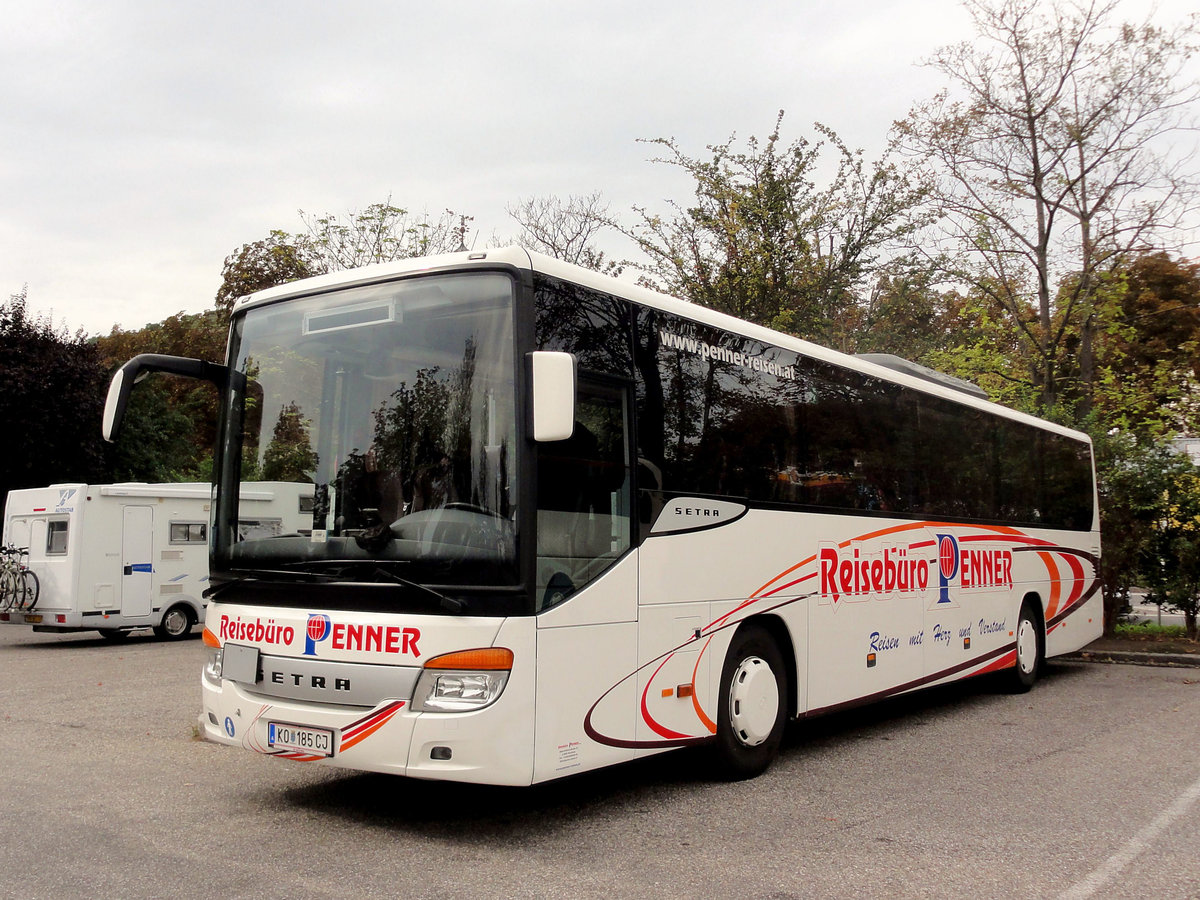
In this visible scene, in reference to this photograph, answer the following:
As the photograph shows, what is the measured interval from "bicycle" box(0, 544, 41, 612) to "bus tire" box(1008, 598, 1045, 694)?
15.7 m

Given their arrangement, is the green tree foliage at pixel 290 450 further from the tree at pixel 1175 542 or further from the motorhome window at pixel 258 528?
the tree at pixel 1175 542

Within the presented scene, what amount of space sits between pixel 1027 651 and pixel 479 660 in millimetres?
8958

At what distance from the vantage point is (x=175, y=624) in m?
19.9

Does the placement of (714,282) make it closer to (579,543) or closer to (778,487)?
(778,487)

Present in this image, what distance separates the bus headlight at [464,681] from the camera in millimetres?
5441

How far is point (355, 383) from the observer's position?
243 inches

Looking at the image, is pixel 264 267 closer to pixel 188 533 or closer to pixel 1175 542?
pixel 188 533


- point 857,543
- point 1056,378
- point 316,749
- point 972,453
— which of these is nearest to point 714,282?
point 1056,378

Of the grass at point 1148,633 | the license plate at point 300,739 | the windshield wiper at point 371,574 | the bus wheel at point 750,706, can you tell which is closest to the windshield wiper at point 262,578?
A: the windshield wiper at point 371,574

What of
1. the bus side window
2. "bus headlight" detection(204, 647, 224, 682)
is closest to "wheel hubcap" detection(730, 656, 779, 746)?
the bus side window

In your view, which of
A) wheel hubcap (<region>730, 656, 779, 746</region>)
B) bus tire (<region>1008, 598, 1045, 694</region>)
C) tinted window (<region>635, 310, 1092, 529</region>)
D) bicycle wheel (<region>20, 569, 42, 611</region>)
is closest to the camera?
tinted window (<region>635, 310, 1092, 529</region>)

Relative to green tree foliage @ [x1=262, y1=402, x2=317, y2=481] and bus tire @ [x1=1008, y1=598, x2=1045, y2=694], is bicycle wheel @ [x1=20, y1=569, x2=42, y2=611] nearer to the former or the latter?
green tree foliage @ [x1=262, y1=402, x2=317, y2=481]

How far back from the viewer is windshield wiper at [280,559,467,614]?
5488 millimetres

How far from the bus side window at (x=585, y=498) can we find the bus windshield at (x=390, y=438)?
0.26 m
